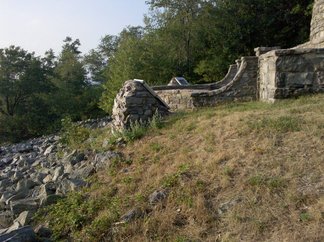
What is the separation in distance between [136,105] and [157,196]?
3297mm

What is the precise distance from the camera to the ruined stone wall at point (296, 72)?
24.3ft

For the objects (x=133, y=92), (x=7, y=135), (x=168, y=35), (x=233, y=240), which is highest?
(x=168, y=35)

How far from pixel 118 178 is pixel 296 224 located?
9.27ft

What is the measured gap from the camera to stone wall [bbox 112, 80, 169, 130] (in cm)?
784

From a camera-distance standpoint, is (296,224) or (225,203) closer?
(296,224)

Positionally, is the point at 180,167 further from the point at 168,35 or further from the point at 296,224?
the point at 168,35

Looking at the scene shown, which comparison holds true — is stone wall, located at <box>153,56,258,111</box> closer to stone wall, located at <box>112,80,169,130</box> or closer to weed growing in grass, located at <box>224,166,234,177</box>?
stone wall, located at <box>112,80,169,130</box>

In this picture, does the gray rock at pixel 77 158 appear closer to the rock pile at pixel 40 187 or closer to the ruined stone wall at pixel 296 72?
the rock pile at pixel 40 187

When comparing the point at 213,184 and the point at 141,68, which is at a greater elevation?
the point at 141,68

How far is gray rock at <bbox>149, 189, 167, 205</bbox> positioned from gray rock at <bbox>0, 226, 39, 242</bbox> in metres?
1.50

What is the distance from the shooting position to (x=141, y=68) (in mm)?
21406

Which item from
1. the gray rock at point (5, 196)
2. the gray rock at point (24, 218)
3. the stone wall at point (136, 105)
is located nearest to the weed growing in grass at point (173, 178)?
the gray rock at point (24, 218)

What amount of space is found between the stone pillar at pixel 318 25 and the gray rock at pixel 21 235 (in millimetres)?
7387

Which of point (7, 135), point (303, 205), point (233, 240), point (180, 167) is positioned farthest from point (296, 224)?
point (7, 135)
